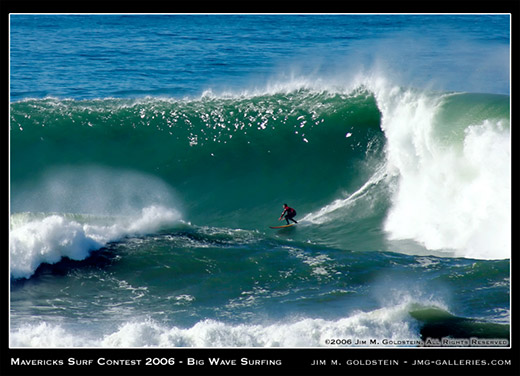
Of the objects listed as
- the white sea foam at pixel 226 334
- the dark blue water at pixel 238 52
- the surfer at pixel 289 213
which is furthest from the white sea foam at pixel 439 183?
the white sea foam at pixel 226 334

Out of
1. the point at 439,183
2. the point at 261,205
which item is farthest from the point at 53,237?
the point at 439,183

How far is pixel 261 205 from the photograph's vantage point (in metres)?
17.7

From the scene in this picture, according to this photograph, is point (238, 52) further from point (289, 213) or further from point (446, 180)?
point (446, 180)

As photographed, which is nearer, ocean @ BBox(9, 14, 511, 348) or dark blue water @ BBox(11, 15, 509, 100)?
ocean @ BBox(9, 14, 511, 348)

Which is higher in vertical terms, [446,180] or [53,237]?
[446,180]

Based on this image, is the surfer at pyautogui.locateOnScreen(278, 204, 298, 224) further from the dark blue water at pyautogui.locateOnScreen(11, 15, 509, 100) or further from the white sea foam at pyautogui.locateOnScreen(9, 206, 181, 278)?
the dark blue water at pyautogui.locateOnScreen(11, 15, 509, 100)

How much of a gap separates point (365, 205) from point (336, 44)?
17517 millimetres

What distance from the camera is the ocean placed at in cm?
1120

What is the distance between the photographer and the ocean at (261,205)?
11203 mm

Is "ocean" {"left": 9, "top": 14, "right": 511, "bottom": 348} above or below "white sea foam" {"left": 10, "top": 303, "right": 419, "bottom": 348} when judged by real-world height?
Result: above

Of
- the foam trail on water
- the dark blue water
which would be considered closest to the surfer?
the foam trail on water

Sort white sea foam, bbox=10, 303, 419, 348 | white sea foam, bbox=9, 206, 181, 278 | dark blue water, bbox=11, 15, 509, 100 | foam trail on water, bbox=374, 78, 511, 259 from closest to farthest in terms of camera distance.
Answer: white sea foam, bbox=10, 303, 419, 348 → white sea foam, bbox=9, 206, 181, 278 → foam trail on water, bbox=374, 78, 511, 259 → dark blue water, bbox=11, 15, 509, 100

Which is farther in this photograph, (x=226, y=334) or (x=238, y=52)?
(x=238, y=52)

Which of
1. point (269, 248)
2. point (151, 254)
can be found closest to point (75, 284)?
point (151, 254)
